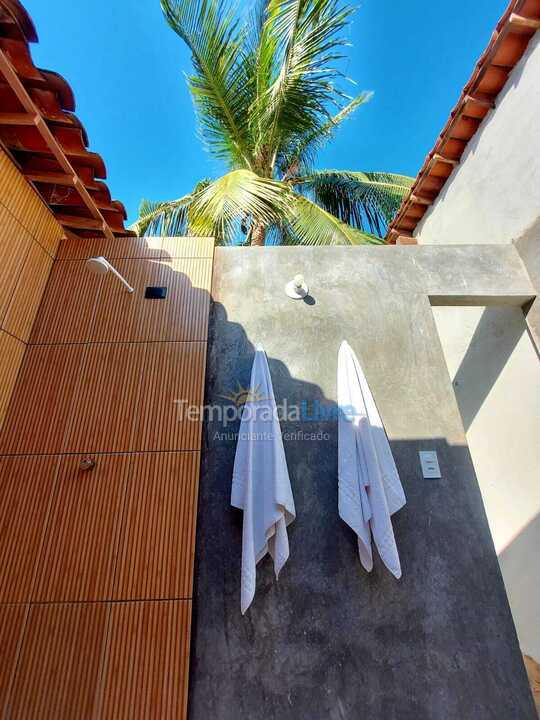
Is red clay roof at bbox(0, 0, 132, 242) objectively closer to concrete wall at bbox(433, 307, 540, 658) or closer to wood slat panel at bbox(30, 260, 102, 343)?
wood slat panel at bbox(30, 260, 102, 343)

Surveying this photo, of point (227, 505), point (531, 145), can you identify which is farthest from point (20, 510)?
point (531, 145)

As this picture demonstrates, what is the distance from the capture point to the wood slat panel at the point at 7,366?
2271 mm

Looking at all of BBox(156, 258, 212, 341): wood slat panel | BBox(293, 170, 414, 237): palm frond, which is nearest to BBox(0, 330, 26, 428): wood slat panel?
BBox(156, 258, 212, 341): wood slat panel

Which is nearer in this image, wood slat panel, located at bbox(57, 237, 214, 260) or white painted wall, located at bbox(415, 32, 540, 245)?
white painted wall, located at bbox(415, 32, 540, 245)

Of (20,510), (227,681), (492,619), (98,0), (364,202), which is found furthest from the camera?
(364,202)

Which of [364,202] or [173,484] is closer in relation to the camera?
[173,484]

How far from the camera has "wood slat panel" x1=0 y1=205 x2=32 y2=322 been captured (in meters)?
2.32

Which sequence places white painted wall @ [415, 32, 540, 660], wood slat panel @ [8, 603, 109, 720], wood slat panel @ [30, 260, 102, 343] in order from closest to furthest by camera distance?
wood slat panel @ [8, 603, 109, 720] < wood slat panel @ [30, 260, 102, 343] < white painted wall @ [415, 32, 540, 660]

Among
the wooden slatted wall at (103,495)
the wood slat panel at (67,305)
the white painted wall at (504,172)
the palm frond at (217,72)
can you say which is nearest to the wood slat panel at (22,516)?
the wooden slatted wall at (103,495)

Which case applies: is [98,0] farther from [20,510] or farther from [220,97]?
[20,510]

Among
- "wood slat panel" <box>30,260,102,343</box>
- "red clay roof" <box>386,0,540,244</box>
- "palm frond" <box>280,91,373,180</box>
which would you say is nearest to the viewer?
"wood slat panel" <box>30,260,102,343</box>

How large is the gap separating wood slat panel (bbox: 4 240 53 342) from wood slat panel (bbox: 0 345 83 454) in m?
0.18

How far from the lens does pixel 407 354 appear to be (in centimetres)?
261

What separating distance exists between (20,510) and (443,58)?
9088 millimetres
